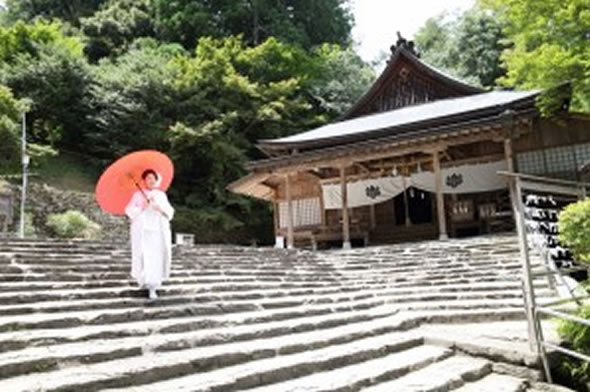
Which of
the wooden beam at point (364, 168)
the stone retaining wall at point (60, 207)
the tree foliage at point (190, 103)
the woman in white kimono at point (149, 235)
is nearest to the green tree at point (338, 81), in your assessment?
the tree foliage at point (190, 103)

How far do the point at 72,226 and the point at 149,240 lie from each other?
15.3 metres

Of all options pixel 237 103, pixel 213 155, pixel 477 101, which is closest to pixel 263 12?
pixel 237 103

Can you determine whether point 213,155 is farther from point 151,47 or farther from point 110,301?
point 110,301

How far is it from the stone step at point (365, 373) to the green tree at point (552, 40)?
264 inches

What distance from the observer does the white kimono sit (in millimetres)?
6199

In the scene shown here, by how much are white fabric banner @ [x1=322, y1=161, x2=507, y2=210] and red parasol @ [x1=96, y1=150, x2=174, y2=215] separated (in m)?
11.5

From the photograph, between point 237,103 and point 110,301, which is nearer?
point 110,301

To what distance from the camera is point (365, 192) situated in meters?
17.6

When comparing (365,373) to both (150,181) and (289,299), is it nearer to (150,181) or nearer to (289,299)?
(289,299)

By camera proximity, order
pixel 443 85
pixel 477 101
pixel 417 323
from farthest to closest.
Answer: pixel 443 85 < pixel 477 101 < pixel 417 323

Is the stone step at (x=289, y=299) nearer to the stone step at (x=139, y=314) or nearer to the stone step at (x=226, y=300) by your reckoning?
the stone step at (x=226, y=300)

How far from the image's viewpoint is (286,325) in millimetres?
6141

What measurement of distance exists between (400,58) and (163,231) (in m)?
15.4

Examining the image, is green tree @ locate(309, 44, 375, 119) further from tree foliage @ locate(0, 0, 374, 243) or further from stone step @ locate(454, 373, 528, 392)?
stone step @ locate(454, 373, 528, 392)
